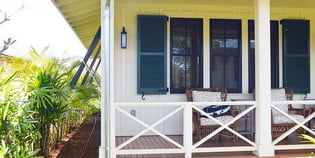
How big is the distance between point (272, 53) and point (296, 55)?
1.55 feet

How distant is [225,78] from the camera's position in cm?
546

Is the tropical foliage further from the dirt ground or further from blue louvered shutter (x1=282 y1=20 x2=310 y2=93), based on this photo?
blue louvered shutter (x1=282 y1=20 x2=310 y2=93)

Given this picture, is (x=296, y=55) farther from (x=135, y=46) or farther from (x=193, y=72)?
(x=135, y=46)

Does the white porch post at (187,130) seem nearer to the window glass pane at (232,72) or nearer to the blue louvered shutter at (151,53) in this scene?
the blue louvered shutter at (151,53)

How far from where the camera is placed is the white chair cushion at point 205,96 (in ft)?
16.2

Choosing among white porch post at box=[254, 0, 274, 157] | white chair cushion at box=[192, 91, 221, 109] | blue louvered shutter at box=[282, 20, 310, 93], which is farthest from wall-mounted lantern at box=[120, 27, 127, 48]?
blue louvered shutter at box=[282, 20, 310, 93]

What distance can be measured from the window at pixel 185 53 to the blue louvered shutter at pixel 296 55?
5.66 ft

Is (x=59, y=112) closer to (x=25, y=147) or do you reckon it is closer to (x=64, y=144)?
(x=25, y=147)

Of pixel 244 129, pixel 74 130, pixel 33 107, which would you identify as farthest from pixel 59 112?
pixel 244 129

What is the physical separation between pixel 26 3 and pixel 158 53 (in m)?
6.91

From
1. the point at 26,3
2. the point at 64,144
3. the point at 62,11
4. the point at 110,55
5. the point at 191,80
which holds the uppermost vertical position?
the point at 26,3

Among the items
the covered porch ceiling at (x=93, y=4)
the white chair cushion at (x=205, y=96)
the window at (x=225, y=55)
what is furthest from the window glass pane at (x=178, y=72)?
the covered porch ceiling at (x=93, y=4)

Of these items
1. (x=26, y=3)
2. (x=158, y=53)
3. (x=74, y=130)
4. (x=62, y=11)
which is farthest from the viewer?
(x=26, y=3)

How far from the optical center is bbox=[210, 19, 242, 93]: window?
17.9ft
